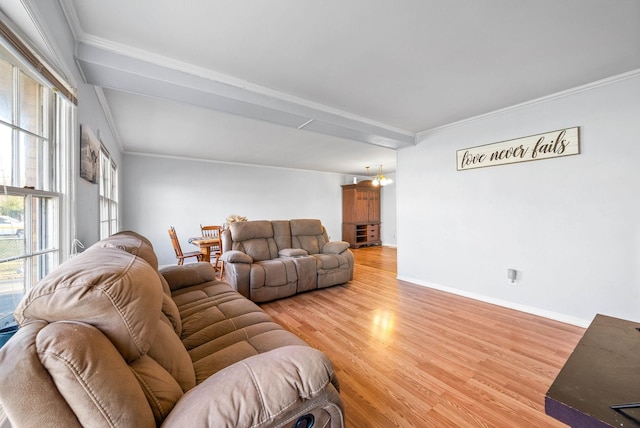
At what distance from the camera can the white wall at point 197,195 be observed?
504cm

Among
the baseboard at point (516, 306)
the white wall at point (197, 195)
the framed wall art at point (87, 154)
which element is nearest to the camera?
the framed wall art at point (87, 154)

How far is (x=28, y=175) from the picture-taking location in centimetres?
121

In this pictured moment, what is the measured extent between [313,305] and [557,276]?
8.70 ft

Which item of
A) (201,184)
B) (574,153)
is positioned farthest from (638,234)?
(201,184)

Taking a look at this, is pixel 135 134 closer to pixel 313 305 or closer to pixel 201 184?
pixel 201 184

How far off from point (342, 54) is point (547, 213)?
8.83ft

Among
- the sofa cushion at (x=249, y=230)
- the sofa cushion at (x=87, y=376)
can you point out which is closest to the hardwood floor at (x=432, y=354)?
the sofa cushion at (x=249, y=230)

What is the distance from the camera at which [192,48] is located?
1.91m

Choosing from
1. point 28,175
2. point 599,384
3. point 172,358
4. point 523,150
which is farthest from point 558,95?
point 28,175

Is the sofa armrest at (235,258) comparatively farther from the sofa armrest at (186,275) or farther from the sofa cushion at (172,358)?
the sofa cushion at (172,358)

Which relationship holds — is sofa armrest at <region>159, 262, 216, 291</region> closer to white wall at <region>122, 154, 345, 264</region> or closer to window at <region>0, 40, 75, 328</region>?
window at <region>0, 40, 75, 328</region>

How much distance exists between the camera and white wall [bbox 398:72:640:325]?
2.30 metres

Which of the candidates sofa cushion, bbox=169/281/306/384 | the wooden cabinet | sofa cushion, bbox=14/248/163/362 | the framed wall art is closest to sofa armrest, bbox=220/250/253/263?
sofa cushion, bbox=169/281/306/384

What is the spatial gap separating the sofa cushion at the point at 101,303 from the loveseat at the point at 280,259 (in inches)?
92.8
